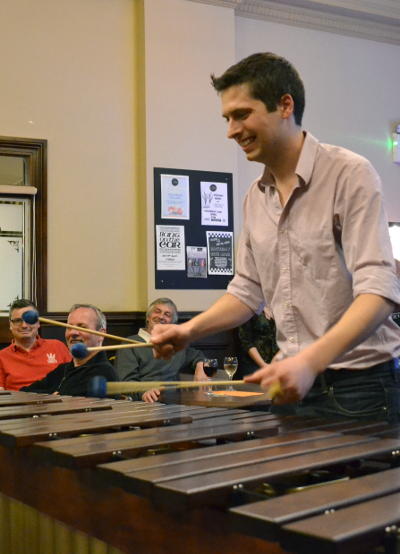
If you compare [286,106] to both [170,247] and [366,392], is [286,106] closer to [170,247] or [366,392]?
[366,392]

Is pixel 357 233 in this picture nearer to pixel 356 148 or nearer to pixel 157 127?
pixel 157 127

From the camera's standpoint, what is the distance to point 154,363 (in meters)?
4.80

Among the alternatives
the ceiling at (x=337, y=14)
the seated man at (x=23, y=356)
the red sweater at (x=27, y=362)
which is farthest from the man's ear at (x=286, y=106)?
the ceiling at (x=337, y=14)

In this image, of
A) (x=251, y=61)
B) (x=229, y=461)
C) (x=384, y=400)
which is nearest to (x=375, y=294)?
(x=384, y=400)

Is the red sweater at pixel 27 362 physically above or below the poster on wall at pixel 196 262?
below

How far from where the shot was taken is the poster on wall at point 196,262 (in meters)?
6.00

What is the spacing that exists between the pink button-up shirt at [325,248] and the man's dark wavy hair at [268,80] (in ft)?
0.39

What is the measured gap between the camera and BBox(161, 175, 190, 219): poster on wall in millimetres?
5922

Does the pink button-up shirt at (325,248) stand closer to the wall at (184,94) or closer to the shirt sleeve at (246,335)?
the shirt sleeve at (246,335)

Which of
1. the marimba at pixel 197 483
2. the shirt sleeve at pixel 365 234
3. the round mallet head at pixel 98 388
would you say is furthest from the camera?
the round mallet head at pixel 98 388

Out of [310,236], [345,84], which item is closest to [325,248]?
[310,236]

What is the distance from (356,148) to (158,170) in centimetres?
203

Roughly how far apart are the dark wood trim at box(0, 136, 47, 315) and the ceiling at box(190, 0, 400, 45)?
204cm

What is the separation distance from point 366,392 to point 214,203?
4.36 metres
